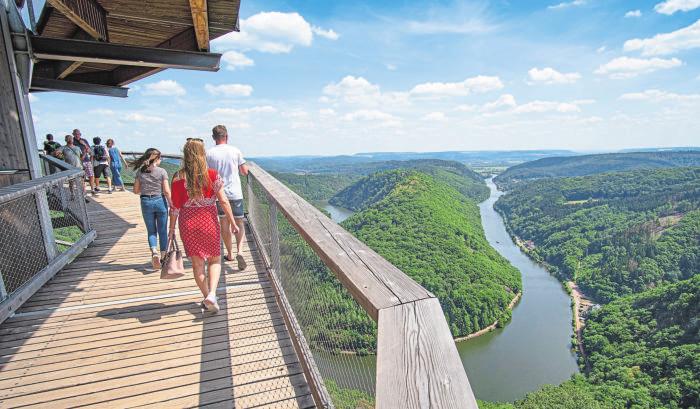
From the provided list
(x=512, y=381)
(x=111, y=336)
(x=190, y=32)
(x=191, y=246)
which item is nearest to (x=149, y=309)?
(x=111, y=336)

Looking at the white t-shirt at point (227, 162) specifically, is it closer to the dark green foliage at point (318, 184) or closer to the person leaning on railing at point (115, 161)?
the person leaning on railing at point (115, 161)

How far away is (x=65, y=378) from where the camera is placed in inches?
89.0

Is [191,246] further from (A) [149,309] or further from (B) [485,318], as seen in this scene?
(B) [485,318]

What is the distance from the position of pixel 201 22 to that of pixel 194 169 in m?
1.56

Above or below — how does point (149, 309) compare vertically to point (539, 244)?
above

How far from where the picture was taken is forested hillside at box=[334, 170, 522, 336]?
147 ft

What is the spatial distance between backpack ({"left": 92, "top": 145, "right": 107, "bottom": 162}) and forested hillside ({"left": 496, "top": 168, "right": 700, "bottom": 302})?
62011mm

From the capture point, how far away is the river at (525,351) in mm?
33656

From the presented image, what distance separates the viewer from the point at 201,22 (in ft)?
11.3

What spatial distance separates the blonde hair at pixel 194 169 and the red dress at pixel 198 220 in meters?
0.06

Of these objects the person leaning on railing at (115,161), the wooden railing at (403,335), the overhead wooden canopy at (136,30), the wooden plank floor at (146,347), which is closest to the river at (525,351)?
the person leaning on railing at (115,161)

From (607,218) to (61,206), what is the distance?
340 feet

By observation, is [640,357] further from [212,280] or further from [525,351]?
[212,280]

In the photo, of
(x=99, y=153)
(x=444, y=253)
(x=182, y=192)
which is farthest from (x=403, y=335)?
(x=444, y=253)
